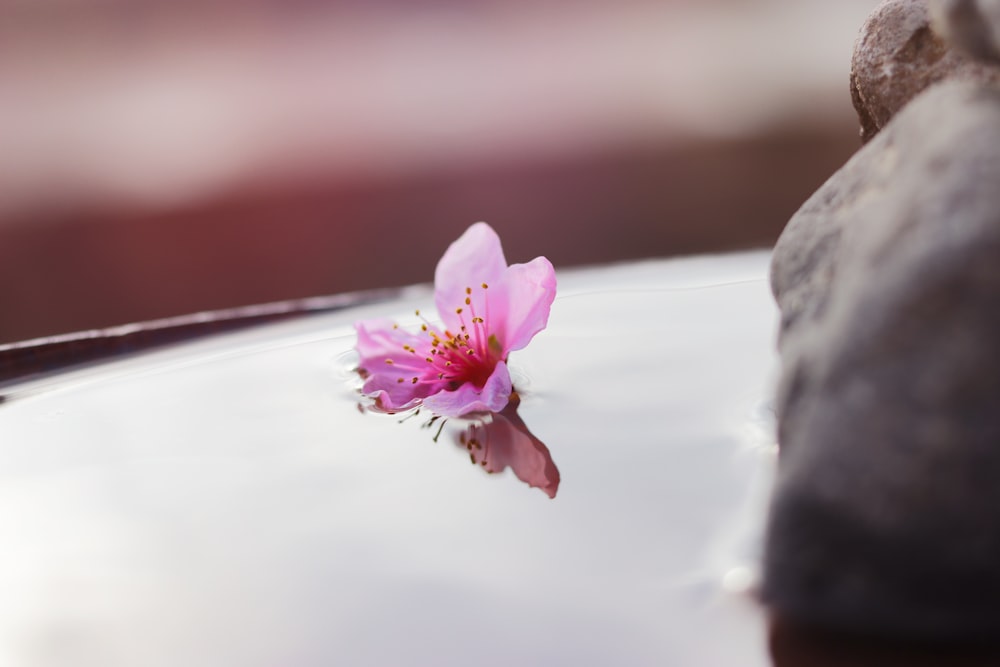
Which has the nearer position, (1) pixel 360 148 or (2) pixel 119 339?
(2) pixel 119 339

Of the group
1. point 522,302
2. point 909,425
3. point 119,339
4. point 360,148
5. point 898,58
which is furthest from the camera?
point 360,148

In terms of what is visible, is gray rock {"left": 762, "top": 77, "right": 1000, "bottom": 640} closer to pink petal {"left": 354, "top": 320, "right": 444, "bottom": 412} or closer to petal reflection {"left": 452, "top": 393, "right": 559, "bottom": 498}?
petal reflection {"left": 452, "top": 393, "right": 559, "bottom": 498}

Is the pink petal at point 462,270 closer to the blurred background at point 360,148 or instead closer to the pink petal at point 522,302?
the pink petal at point 522,302

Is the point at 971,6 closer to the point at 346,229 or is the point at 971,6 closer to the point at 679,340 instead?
the point at 679,340

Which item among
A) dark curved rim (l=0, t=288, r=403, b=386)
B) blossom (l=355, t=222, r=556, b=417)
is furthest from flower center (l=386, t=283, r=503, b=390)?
dark curved rim (l=0, t=288, r=403, b=386)

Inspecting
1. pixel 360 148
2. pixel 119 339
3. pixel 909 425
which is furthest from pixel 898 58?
pixel 360 148

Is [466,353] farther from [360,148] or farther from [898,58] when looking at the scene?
[360,148]

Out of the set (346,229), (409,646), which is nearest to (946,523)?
(409,646)
